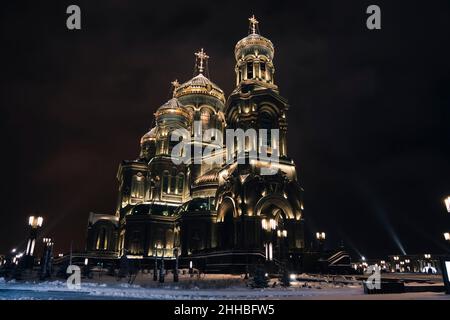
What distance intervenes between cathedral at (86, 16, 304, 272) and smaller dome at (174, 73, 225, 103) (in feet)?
2.28

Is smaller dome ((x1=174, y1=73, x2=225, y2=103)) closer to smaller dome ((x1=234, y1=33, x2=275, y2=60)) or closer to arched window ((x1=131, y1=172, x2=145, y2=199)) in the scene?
smaller dome ((x1=234, y1=33, x2=275, y2=60))

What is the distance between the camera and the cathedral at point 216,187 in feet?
120

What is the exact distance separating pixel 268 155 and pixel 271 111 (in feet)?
19.4

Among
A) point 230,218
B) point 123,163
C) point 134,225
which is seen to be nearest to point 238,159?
point 230,218

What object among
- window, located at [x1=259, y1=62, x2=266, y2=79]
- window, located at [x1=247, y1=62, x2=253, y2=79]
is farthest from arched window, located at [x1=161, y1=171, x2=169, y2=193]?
window, located at [x1=259, y1=62, x2=266, y2=79]

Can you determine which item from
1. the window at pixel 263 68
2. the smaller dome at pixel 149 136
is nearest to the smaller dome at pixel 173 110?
the smaller dome at pixel 149 136

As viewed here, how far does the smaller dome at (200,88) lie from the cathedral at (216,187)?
2.28 ft

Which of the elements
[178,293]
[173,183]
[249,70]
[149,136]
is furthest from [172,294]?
[149,136]

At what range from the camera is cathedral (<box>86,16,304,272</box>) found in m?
36.5

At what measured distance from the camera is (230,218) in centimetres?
4062

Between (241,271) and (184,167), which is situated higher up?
(184,167)
